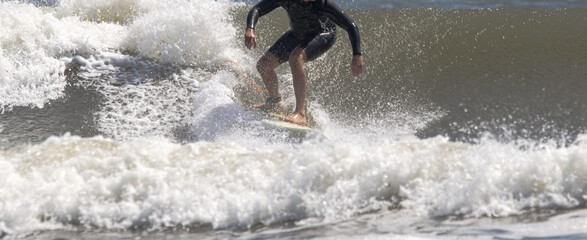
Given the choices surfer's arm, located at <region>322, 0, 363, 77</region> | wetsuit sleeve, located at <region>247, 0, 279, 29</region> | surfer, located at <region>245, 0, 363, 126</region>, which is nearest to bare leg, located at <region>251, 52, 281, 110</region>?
surfer, located at <region>245, 0, 363, 126</region>

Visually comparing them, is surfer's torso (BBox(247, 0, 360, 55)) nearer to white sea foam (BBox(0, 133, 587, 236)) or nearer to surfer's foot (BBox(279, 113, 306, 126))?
surfer's foot (BBox(279, 113, 306, 126))

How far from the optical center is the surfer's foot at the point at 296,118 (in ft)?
15.1

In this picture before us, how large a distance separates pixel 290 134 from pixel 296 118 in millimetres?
259

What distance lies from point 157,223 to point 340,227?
1075 mm

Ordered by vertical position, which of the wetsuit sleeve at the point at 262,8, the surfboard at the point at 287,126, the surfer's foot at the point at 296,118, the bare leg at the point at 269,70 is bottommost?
the surfboard at the point at 287,126

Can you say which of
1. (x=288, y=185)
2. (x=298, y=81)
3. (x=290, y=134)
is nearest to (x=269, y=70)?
(x=298, y=81)

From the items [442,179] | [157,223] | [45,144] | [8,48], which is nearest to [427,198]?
[442,179]

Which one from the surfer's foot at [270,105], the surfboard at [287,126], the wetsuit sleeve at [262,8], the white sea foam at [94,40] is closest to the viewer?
the surfboard at [287,126]

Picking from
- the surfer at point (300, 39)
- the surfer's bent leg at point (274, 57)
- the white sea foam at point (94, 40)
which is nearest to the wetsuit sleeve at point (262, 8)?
the surfer at point (300, 39)

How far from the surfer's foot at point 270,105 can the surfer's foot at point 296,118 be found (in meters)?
0.38

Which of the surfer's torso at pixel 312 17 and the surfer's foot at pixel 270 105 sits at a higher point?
the surfer's torso at pixel 312 17

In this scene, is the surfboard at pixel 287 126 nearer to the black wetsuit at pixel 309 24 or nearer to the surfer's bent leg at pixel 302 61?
the surfer's bent leg at pixel 302 61

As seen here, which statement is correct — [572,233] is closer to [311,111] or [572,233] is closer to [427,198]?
[427,198]

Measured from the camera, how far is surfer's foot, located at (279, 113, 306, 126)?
4.60m
